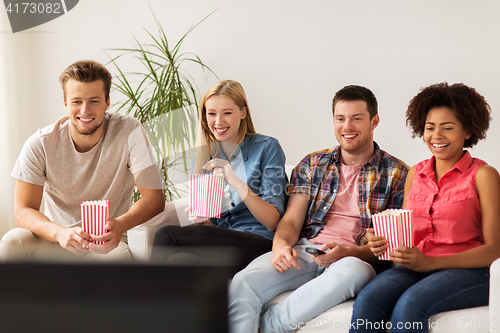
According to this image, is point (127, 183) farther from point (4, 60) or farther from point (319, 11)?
point (4, 60)

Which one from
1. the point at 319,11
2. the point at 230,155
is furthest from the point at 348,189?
the point at 319,11

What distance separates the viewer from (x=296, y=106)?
2.95 m

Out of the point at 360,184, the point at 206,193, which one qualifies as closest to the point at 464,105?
the point at 360,184

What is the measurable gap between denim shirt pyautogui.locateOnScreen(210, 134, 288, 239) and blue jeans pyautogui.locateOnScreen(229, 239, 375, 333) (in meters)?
0.34

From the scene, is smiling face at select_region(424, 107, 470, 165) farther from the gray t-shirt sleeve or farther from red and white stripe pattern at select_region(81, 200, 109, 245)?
the gray t-shirt sleeve

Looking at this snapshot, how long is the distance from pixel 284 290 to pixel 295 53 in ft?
5.63

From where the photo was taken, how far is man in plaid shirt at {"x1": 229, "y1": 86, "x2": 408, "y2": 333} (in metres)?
1.55

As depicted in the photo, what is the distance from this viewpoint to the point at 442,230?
1582mm

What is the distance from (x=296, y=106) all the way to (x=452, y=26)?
1002 mm

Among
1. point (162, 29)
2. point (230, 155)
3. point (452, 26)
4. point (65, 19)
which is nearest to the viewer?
point (230, 155)

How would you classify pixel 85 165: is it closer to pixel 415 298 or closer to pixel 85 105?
pixel 85 105

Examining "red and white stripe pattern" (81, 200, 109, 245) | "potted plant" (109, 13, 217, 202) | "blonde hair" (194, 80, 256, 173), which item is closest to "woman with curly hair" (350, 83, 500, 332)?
"blonde hair" (194, 80, 256, 173)

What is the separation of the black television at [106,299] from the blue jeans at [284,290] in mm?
1132

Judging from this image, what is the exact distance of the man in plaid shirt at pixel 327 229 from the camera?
1.55m
